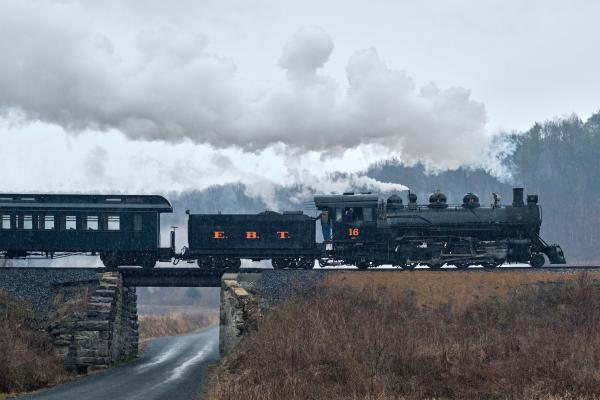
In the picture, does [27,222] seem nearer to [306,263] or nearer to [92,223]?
[92,223]

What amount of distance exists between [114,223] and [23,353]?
29.9 ft

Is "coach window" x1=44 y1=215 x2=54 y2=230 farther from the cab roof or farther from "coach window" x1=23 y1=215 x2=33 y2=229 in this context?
the cab roof

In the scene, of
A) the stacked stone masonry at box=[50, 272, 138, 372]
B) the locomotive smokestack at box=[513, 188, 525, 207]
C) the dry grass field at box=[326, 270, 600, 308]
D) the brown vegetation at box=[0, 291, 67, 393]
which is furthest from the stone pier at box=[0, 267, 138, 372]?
the locomotive smokestack at box=[513, 188, 525, 207]

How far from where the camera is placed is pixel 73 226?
31.8 m

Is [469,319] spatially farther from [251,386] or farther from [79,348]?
[79,348]

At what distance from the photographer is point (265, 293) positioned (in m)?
28.6

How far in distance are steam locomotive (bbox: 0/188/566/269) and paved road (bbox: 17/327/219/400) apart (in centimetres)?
481

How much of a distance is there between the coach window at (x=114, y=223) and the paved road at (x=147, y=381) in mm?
6140

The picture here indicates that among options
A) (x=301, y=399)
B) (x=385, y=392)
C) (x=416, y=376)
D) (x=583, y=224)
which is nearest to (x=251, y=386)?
(x=301, y=399)

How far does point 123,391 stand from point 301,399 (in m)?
7.51

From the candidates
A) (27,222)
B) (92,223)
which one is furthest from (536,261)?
(27,222)

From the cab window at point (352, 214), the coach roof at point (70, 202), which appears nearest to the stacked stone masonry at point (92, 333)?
the coach roof at point (70, 202)

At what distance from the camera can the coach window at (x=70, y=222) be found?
31.8m

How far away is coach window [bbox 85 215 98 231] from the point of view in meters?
31.8
